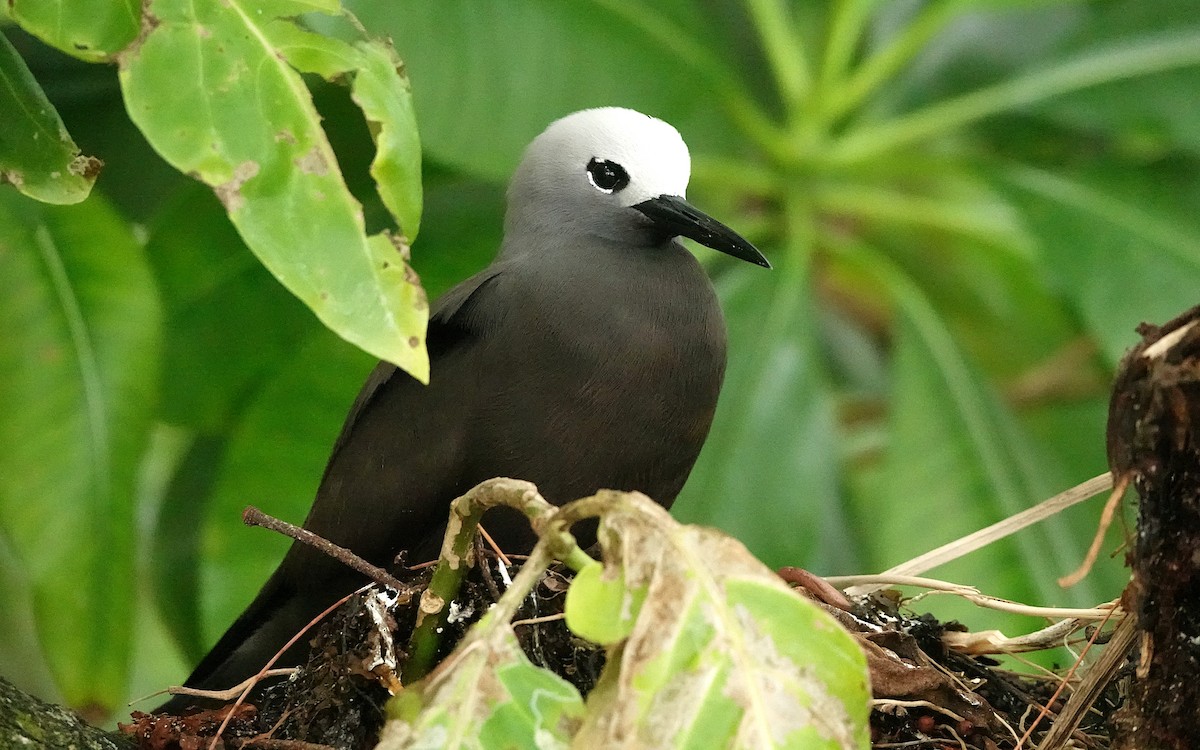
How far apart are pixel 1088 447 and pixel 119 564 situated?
219 centimetres

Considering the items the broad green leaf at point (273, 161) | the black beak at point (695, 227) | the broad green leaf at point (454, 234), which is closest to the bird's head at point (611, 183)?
the black beak at point (695, 227)

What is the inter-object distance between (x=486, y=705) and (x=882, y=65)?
222 cm

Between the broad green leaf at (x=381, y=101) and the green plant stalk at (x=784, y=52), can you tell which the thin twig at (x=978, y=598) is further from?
the green plant stalk at (x=784, y=52)

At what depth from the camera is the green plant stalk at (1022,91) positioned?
2781 millimetres

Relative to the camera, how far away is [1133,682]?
1.24m

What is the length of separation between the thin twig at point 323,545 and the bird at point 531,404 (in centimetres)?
44

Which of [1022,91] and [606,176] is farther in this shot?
[1022,91]

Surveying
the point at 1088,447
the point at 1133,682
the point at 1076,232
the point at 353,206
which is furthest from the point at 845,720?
the point at 1088,447

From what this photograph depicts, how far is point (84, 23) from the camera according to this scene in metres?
1.24

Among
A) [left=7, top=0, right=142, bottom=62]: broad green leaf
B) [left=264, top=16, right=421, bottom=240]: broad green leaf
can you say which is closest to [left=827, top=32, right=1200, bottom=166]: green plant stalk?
[left=264, top=16, right=421, bottom=240]: broad green leaf

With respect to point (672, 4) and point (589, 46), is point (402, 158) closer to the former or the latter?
point (589, 46)

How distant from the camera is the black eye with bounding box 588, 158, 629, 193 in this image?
217 centimetres

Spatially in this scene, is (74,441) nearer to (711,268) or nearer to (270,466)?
(270,466)

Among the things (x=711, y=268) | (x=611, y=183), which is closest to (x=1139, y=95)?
(x=711, y=268)
